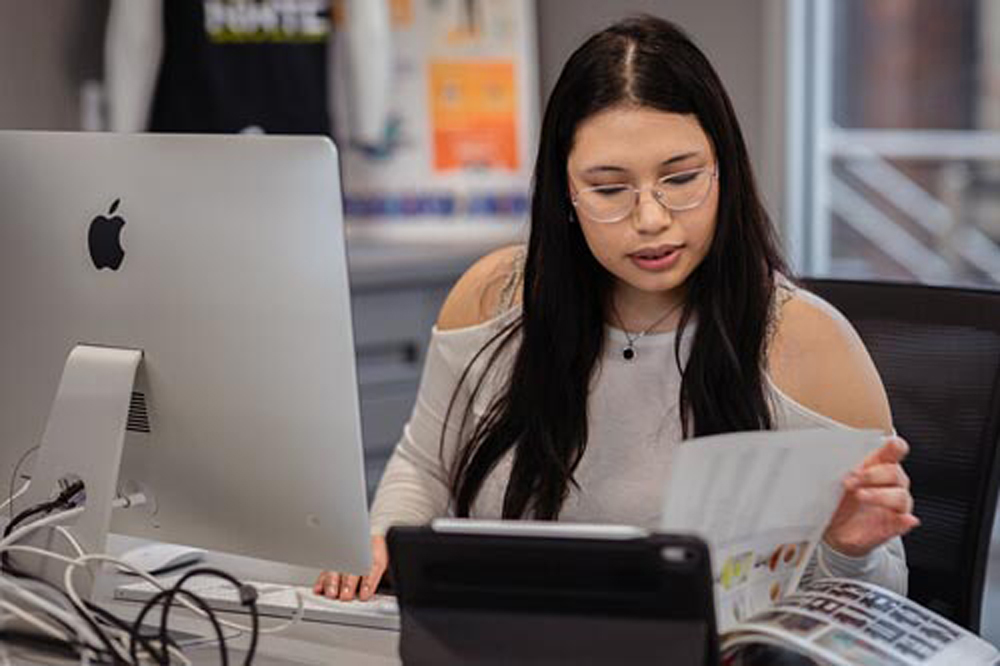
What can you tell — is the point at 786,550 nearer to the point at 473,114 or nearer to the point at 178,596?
the point at 178,596

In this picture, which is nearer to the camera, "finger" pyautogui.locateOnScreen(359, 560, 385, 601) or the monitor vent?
the monitor vent

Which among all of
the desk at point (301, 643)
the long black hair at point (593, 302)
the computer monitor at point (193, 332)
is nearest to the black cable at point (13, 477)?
the computer monitor at point (193, 332)

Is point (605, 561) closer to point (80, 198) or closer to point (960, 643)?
point (960, 643)

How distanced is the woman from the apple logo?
0.40 metres

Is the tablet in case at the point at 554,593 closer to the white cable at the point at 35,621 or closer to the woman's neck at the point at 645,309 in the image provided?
the white cable at the point at 35,621

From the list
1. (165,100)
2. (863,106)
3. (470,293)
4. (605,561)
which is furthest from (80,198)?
(863,106)

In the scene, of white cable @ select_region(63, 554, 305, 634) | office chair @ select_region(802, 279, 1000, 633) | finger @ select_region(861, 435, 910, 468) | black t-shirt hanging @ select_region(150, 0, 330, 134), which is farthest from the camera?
black t-shirt hanging @ select_region(150, 0, 330, 134)

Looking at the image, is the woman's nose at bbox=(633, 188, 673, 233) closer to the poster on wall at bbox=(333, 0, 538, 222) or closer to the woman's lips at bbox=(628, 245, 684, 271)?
the woman's lips at bbox=(628, 245, 684, 271)

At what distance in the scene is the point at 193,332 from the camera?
1.54m

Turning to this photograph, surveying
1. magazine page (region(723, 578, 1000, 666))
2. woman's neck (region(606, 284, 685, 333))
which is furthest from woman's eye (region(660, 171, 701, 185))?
magazine page (region(723, 578, 1000, 666))

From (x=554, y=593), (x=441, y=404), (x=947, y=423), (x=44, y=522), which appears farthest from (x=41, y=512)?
(x=947, y=423)

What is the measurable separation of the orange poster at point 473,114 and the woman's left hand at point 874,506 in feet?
7.63

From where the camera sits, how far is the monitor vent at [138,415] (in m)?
1.60

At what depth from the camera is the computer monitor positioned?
146 cm
